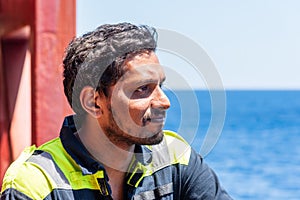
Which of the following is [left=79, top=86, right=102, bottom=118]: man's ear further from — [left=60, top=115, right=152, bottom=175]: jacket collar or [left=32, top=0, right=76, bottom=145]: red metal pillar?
[left=32, top=0, right=76, bottom=145]: red metal pillar

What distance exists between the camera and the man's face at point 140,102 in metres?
1.71

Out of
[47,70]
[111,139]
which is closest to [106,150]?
[111,139]

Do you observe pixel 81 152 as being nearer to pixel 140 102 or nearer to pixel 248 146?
pixel 140 102

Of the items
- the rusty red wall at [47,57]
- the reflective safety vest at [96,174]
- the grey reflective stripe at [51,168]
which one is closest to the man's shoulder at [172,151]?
the reflective safety vest at [96,174]

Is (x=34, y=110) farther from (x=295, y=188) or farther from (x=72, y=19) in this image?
(x=295, y=188)

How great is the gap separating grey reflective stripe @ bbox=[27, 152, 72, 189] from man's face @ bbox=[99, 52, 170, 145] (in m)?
0.15

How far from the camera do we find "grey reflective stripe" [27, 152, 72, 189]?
1.72 meters

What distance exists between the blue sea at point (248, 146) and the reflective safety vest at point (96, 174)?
2.0 inches

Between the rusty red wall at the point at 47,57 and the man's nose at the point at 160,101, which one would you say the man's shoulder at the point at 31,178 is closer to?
the man's nose at the point at 160,101

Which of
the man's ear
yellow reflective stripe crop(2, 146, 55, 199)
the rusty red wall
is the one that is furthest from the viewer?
the rusty red wall

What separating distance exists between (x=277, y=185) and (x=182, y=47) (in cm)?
1740

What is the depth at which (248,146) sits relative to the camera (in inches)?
1251

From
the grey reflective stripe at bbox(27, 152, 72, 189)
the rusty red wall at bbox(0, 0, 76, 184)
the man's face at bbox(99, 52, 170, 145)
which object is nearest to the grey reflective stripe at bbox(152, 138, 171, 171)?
the man's face at bbox(99, 52, 170, 145)

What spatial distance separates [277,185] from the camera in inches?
742
